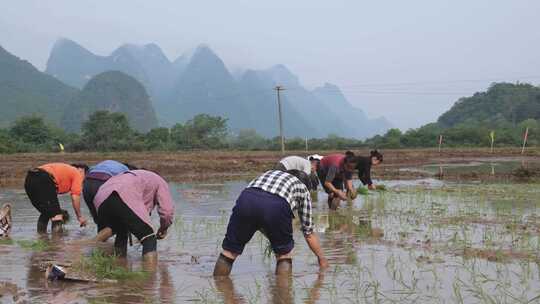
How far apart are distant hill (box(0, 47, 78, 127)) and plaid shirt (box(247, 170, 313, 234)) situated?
84734 millimetres

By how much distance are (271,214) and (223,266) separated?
79cm

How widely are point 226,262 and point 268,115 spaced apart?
5848 inches

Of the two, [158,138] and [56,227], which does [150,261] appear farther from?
[158,138]

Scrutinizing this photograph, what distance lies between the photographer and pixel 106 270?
5.47 metres

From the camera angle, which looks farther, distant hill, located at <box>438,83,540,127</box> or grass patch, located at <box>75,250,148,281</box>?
distant hill, located at <box>438,83,540,127</box>

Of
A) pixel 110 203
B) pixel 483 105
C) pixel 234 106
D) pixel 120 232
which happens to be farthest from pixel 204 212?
pixel 234 106

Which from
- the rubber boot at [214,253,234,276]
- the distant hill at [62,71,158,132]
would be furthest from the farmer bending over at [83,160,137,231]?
the distant hill at [62,71,158,132]

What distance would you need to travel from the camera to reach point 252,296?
483 cm

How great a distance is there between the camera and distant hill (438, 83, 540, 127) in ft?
219

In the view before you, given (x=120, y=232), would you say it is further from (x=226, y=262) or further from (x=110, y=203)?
(x=226, y=262)

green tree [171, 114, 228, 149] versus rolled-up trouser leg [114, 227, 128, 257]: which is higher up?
green tree [171, 114, 228, 149]

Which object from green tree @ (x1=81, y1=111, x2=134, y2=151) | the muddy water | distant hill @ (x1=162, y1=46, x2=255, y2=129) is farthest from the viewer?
distant hill @ (x1=162, y1=46, x2=255, y2=129)

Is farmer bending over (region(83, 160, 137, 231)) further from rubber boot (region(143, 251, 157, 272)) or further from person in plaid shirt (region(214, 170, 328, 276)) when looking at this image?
person in plaid shirt (region(214, 170, 328, 276))

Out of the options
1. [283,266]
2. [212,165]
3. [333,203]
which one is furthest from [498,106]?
[283,266]
